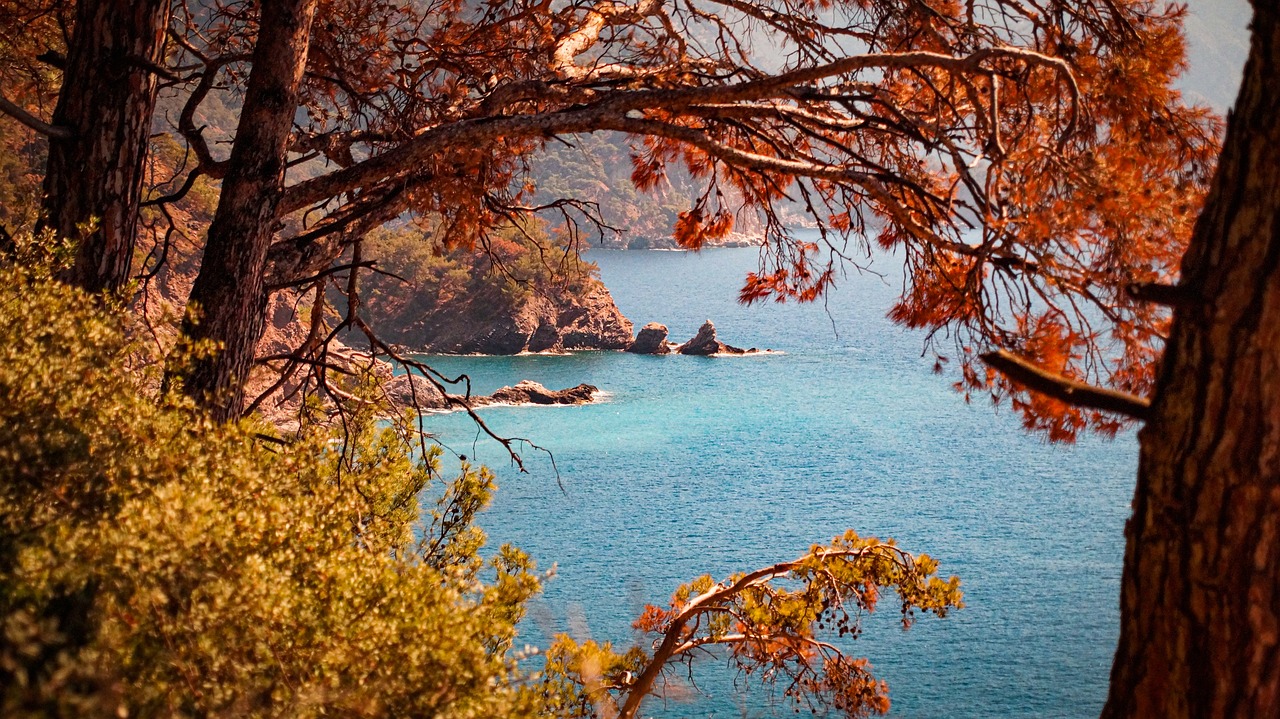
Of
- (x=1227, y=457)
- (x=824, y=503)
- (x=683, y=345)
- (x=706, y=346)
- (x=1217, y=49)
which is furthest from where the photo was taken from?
(x=1217, y=49)

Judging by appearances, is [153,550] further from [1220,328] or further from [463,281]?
[463,281]

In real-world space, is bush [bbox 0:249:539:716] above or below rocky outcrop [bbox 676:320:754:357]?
below

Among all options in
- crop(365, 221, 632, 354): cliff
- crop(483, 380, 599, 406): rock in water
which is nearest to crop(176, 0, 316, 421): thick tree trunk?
crop(483, 380, 599, 406): rock in water

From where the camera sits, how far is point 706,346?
26594 mm

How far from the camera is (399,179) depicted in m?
3.46

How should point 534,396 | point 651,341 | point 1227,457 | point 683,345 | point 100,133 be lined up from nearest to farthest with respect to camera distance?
point 1227,457 < point 100,133 < point 534,396 < point 651,341 < point 683,345

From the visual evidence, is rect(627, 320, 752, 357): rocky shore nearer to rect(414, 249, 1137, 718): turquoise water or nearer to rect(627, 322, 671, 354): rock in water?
rect(627, 322, 671, 354): rock in water

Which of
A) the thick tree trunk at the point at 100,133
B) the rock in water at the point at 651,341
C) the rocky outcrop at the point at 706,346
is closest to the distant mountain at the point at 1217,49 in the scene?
the rocky outcrop at the point at 706,346

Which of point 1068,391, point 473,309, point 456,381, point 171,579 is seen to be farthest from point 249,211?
point 473,309

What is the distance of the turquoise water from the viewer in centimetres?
1048

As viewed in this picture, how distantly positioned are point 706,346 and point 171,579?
25480 millimetres

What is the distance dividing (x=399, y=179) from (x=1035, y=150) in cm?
208

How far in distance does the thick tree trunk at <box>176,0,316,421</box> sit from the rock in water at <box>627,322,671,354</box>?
940 inches

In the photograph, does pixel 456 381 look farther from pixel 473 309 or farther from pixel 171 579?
pixel 473 309
